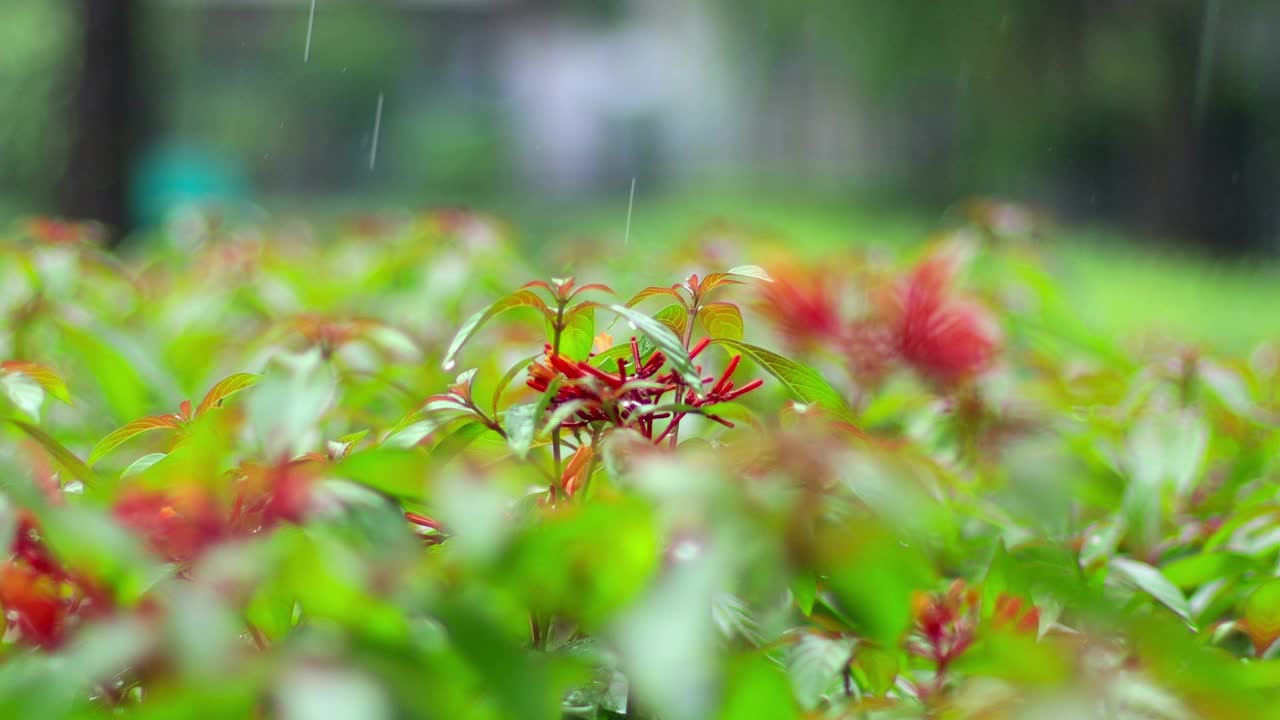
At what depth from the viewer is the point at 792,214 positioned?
11344mm

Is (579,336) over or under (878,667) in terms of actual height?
over

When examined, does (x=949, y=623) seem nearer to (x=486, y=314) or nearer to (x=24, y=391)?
(x=486, y=314)

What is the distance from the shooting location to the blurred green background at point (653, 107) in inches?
371

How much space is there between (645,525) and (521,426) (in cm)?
13

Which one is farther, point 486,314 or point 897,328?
point 897,328

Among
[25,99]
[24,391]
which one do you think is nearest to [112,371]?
[24,391]

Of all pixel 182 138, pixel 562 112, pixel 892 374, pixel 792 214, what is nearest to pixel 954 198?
pixel 792 214

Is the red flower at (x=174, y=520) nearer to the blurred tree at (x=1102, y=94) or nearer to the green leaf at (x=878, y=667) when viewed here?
the green leaf at (x=878, y=667)

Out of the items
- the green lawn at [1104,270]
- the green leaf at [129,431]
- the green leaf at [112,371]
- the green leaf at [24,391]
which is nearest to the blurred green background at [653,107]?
the green lawn at [1104,270]

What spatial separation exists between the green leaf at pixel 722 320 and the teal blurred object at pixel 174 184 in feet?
8.51

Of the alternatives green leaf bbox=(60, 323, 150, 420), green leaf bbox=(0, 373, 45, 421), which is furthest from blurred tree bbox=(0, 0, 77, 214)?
green leaf bbox=(0, 373, 45, 421)

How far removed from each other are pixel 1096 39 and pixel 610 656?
11.1 metres

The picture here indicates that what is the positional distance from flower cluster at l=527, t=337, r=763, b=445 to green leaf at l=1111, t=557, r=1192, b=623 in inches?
8.7

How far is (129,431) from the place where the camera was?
586mm
